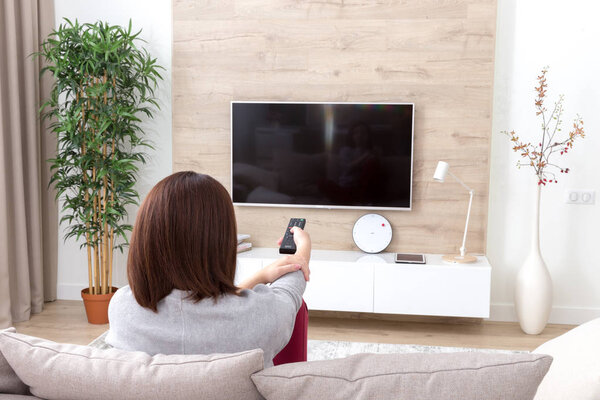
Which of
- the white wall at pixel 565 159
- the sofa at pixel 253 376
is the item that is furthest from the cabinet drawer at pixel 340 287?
the sofa at pixel 253 376

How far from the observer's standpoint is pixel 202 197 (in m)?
1.26

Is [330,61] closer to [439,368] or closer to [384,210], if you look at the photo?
[384,210]

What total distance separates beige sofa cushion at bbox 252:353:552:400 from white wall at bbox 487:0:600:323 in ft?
9.92

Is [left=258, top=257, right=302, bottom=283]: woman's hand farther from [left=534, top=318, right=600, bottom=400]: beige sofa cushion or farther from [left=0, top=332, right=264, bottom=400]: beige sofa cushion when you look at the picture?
[left=534, top=318, right=600, bottom=400]: beige sofa cushion

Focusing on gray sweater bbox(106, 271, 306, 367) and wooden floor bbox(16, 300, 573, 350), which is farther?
wooden floor bbox(16, 300, 573, 350)

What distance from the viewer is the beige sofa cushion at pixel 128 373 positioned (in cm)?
98

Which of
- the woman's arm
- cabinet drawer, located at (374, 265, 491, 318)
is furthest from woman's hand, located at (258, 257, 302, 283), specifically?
cabinet drawer, located at (374, 265, 491, 318)

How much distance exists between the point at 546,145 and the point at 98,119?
281 cm

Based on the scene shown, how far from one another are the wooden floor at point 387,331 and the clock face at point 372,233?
19.9 inches

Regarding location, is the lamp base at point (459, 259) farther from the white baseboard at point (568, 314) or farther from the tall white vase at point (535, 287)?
the white baseboard at point (568, 314)

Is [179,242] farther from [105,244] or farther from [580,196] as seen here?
[580,196]

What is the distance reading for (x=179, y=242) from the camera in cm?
124

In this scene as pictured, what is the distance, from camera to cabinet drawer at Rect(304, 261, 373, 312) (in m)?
3.64

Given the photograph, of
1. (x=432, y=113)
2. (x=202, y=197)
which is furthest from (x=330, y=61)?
(x=202, y=197)
